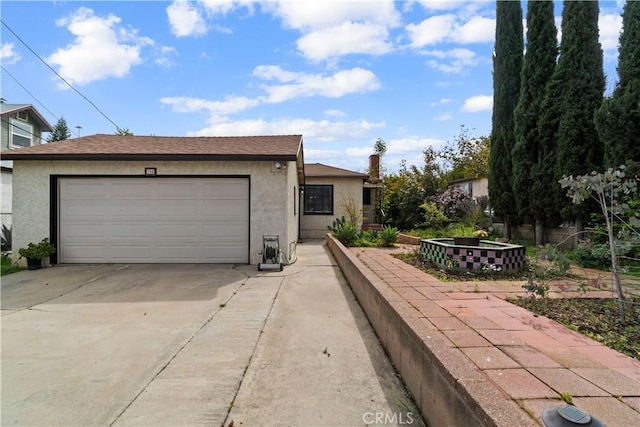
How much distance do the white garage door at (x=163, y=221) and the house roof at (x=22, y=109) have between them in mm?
11699

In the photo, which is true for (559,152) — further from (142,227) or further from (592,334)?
(142,227)

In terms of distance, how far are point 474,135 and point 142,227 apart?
1902 centimetres

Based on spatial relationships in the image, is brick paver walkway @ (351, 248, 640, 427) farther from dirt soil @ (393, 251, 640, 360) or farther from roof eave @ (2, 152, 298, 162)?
roof eave @ (2, 152, 298, 162)

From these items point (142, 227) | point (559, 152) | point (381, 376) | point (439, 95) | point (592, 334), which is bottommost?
point (381, 376)

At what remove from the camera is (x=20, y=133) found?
17172mm

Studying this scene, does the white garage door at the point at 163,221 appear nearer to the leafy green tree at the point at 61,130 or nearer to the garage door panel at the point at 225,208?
the garage door panel at the point at 225,208

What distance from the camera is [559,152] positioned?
329 inches

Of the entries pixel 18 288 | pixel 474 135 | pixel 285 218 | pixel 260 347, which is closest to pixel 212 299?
pixel 260 347

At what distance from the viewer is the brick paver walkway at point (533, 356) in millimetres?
1893

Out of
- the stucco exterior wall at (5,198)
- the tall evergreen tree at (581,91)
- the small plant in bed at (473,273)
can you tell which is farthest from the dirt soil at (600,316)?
the stucco exterior wall at (5,198)

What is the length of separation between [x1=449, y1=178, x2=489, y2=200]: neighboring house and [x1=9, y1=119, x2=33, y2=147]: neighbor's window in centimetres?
2245

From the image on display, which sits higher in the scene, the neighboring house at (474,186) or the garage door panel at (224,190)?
the neighboring house at (474,186)

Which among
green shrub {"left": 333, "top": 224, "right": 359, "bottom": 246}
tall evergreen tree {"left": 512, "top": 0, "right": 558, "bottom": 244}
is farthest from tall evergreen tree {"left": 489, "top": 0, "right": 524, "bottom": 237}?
green shrub {"left": 333, "top": 224, "right": 359, "bottom": 246}

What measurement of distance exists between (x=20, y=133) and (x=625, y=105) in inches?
935
